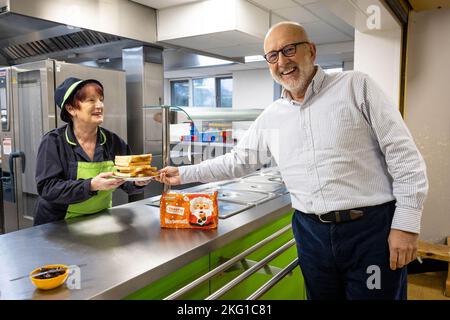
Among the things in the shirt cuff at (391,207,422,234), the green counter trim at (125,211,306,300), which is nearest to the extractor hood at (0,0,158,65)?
the green counter trim at (125,211,306,300)

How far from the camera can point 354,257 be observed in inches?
56.5

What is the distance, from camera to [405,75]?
3330 millimetres

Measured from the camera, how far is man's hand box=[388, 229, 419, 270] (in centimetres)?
134

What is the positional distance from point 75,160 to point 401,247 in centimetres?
149

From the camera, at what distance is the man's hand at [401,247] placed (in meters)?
1.34

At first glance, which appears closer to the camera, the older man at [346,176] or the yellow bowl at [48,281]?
the yellow bowl at [48,281]

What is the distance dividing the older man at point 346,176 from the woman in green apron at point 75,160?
0.83m

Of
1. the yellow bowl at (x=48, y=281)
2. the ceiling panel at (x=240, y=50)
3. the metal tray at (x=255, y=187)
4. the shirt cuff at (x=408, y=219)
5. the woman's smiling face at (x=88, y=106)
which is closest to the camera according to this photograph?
the yellow bowl at (x=48, y=281)

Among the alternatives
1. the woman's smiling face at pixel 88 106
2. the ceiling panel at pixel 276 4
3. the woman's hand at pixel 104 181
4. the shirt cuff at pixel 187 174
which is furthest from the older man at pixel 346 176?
the ceiling panel at pixel 276 4

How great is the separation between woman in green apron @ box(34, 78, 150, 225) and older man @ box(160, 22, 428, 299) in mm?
830

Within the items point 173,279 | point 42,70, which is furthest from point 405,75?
point 42,70

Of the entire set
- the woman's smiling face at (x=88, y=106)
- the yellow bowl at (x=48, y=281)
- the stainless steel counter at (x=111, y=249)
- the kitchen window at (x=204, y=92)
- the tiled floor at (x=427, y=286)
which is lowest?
the tiled floor at (x=427, y=286)

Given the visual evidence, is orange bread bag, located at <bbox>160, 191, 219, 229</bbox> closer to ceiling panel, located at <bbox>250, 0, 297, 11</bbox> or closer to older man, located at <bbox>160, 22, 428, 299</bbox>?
older man, located at <bbox>160, 22, 428, 299</bbox>

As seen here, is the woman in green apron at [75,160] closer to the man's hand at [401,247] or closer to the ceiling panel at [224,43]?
the man's hand at [401,247]
